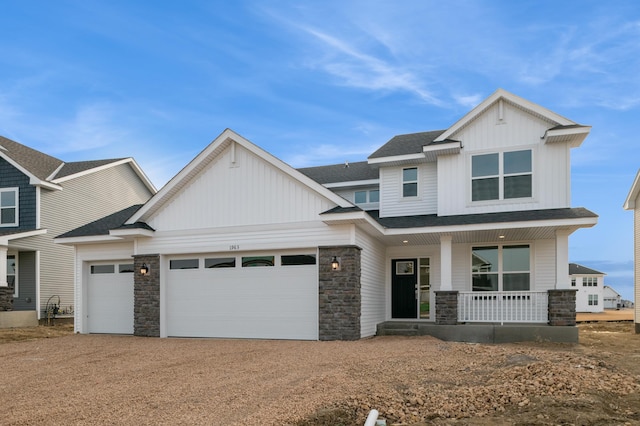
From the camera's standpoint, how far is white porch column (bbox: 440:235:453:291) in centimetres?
1356

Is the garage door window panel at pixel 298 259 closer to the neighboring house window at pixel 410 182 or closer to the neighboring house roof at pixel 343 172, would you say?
the neighboring house window at pixel 410 182

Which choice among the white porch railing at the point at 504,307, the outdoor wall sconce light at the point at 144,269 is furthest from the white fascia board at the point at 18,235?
the white porch railing at the point at 504,307

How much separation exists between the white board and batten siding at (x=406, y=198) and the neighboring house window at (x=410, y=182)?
4.6 inches

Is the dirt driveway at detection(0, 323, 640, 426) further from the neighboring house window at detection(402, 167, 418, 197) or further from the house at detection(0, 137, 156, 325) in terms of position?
the house at detection(0, 137, 156, 325)

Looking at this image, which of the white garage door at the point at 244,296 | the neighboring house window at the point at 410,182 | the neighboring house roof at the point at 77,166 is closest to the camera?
the white garage door at the point at 244,296

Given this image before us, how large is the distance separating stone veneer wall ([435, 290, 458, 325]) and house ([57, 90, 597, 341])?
0.03 meters

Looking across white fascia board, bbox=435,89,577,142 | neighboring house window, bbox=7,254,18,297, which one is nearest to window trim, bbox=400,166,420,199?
white fascia board, bbox=435,89,577,142

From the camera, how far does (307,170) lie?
2086cm

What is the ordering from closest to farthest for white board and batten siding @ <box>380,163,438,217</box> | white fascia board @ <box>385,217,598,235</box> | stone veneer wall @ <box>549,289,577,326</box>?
white fascia board @ <box>385,217,598,235</box>
stone veneer wall @ <box>549,289,577,326</box>
white board and batten siding @ <box>380,163,438,217</box>

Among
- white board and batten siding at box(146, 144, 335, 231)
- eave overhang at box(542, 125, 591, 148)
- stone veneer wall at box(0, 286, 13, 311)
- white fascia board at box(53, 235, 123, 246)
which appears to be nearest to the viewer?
white board and batten siding at box(146, 144, 335, 231)

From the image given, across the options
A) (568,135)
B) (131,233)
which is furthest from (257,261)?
(568,135)

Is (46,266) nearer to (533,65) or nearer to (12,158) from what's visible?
(12,158)

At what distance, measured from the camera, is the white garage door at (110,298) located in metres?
15.0

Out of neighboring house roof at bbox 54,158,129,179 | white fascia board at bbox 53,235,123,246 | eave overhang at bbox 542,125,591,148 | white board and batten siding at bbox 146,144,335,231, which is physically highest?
neighboring house roof at bbox 54,158,129,179
